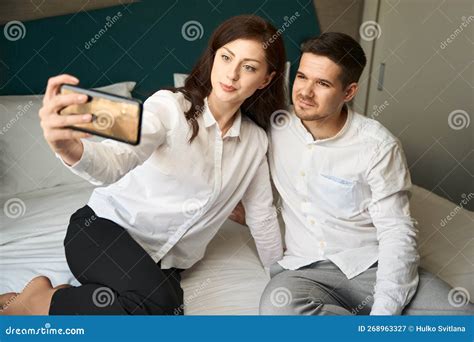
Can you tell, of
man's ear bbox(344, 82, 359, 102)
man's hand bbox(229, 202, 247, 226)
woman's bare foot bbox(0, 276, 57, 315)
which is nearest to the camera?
woman's bare foot bbox(0, 276, 57, 315)

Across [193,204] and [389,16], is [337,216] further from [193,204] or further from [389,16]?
[389,16]

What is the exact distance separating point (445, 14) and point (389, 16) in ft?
0.43

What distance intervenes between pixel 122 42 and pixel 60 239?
41 centimetres

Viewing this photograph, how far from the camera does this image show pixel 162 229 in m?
0.93

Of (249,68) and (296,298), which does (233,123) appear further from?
(296,298)

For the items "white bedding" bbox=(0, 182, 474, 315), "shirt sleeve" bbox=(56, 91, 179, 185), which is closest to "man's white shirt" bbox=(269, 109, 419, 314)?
"white bedding" bbox=(0, 182, 474, 315)

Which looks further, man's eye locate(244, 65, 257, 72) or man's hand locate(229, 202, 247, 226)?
man's hand locate(229, 202, 247, 226)

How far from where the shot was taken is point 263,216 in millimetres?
1007

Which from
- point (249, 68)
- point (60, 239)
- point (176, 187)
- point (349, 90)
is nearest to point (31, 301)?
point (60, 239)

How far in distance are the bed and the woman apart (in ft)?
0.15

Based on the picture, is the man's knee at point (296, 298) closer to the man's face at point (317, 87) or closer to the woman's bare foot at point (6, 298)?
the man's face at point (317, 87)

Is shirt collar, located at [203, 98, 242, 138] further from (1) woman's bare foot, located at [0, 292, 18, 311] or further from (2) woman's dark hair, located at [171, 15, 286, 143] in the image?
(1) woman's bare foot, located at [0, 292, 18, 311]

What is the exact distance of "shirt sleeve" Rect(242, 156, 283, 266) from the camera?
39.0 inches
